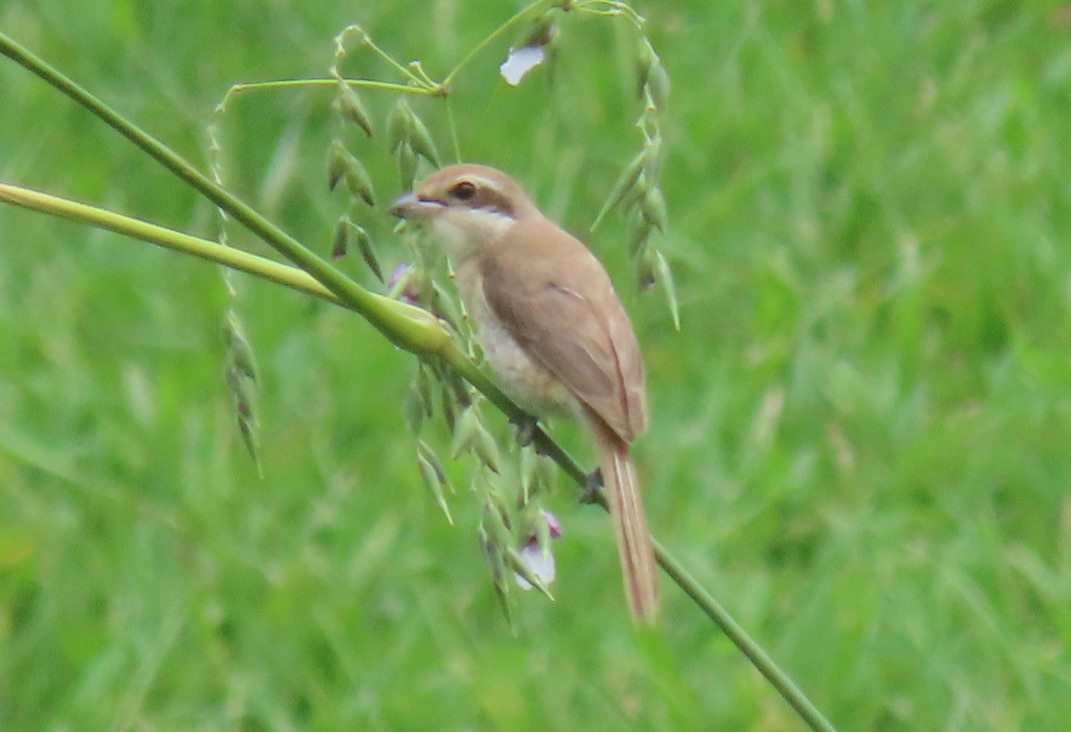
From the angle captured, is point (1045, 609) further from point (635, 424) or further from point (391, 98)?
point (391, 98)

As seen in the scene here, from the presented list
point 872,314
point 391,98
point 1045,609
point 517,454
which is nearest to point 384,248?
point 391,98

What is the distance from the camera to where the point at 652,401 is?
6.36 metres

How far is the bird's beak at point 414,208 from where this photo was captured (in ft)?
10.1

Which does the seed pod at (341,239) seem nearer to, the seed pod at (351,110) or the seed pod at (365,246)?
the seed pod at (365,246)

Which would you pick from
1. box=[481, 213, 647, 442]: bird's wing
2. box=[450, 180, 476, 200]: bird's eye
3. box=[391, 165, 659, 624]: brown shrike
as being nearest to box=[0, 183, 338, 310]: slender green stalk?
box=[391, 165, 659, 624]: brown shrike

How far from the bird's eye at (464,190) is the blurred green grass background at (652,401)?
4.59 ft

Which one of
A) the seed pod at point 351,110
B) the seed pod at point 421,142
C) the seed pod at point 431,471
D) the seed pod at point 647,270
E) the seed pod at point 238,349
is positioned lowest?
the seed pod at point 431,471

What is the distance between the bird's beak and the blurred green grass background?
1559mm

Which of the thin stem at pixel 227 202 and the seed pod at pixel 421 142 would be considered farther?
the seed pod at pixel 421 142

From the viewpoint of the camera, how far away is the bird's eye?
397 cm

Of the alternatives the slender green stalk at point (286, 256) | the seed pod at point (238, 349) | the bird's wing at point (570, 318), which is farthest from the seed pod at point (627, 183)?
the bird's wing at point (570, 318)

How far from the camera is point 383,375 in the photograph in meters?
6.23

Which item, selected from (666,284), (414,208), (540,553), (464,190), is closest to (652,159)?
(666,284)

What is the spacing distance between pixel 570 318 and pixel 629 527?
3.73 feet
